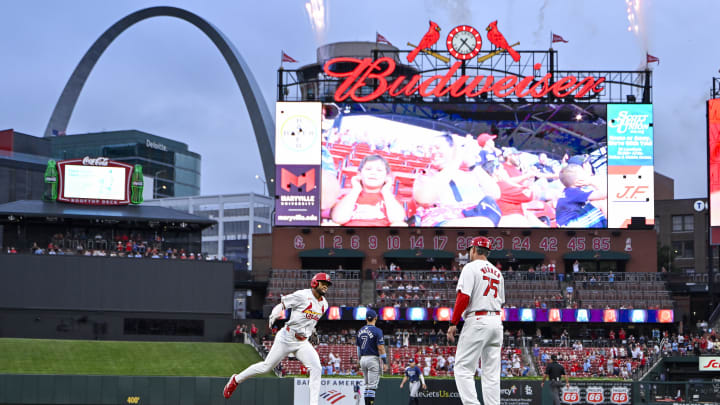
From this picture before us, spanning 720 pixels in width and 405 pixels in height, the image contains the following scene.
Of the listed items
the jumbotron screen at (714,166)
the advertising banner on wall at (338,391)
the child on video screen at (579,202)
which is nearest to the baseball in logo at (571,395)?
the advertising banner on wall at (338,391)

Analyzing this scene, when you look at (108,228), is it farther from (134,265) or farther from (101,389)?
(101,389)

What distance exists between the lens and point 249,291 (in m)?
63.0

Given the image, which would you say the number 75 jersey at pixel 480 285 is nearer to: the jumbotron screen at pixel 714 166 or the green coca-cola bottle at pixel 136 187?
the jumbotron screen at pixel 714 166

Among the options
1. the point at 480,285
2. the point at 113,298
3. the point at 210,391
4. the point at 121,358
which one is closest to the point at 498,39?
the point at 113,298

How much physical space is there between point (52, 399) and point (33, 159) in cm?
5361

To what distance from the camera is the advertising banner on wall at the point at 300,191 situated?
59.8 m

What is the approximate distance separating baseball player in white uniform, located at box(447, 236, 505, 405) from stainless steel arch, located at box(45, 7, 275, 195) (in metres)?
57.3

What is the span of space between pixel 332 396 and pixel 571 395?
356 inches

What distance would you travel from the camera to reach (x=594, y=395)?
3097 cm

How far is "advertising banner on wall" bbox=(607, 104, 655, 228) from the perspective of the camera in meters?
59.6

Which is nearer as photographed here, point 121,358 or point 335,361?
point 121,358

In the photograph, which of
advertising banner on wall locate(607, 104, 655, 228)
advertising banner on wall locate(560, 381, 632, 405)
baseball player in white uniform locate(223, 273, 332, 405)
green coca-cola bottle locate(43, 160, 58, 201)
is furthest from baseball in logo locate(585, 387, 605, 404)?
green coca-cola bottle locate(43, 160, 58, 201)

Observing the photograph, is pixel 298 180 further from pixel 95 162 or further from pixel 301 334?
pixel 301 334

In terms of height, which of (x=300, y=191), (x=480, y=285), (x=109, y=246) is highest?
(x=300, y=191)
